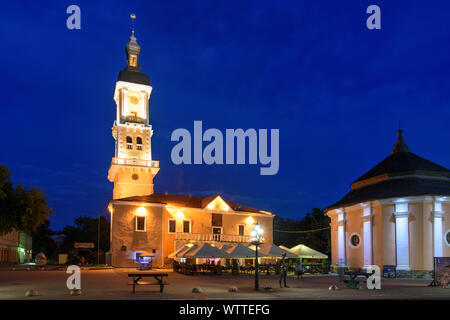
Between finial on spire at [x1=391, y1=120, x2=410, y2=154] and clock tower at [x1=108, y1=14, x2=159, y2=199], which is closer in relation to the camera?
finial on spire at [x1=391, y1=120, x2=410, y2=154]

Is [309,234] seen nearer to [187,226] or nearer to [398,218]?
[187,226]

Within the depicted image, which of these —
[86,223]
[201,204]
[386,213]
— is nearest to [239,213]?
[201,204]

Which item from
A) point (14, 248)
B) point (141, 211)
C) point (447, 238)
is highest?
point (141, 211)

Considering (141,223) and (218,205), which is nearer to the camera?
(141,223)

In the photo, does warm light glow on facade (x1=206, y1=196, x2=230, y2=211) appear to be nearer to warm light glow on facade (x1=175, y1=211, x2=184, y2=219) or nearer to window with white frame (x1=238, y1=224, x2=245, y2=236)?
window with white frame (x1=238, y1=224, x2=245, y2=236)

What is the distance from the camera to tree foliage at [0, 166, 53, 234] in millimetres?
35906

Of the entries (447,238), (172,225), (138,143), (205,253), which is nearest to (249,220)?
(172,225)

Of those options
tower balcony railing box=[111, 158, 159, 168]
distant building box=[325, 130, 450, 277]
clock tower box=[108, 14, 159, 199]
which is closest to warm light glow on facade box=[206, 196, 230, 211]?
clock tower box=[108, 14, 159, 199]

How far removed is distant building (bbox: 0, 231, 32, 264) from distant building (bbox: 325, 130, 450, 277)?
41670 millimetres

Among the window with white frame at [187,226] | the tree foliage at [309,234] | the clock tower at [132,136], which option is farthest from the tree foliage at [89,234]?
the window with white frame at [187,226]

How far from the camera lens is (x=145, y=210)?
4384 centimetres

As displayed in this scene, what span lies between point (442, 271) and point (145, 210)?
96.0ft

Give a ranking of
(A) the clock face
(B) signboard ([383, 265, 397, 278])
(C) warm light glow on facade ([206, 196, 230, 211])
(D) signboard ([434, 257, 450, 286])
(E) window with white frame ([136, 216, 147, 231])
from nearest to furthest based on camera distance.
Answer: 1. (D) signboard ([434, 257, 450, 286])
2. (B) signboard ([383, 265, 397, 278])
3. (E) window with white frame ([136, 216, 147, 231])
4. (C) warm light glow on facade ([206, 196, 230, 211])
5. (A) the clock face

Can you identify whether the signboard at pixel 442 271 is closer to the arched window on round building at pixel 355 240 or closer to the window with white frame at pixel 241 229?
the arched window on round building at pixel 355 240
